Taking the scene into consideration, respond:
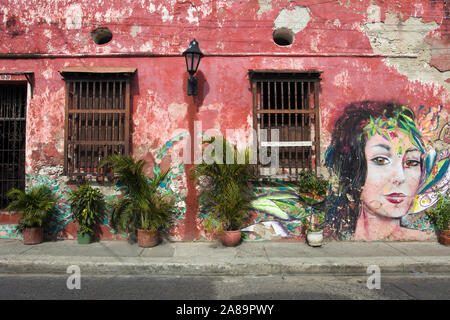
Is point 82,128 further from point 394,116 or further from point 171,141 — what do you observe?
point 394,116

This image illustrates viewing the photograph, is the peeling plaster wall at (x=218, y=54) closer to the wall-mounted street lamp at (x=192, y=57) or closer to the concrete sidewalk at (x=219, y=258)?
the wall-mounted street lamp at (x=192, y=57)

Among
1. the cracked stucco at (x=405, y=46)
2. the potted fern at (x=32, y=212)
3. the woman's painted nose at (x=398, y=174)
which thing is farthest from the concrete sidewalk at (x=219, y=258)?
the cracked stucco at (x=405, y=46)

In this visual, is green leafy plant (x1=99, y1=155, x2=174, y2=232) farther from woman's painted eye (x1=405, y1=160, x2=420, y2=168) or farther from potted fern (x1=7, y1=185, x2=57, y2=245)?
woman's painted eye (x1=405, y1=160, x2=420, y2=168)

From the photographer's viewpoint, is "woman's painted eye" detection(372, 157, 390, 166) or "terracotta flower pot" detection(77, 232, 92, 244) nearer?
"terracotta flower pot" detection(77, 232, 92, 244)

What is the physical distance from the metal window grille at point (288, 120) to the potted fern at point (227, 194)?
523 millimetres

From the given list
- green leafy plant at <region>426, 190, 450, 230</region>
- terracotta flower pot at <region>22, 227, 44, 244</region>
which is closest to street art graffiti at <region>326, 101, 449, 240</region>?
green leafy plant at <region>426, 190, 450, 230</region>

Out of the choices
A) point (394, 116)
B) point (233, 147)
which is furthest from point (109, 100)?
point (394, 116)

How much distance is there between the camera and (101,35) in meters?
6.45

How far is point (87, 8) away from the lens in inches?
248

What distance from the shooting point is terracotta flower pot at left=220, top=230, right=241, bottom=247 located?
5633 millimetres

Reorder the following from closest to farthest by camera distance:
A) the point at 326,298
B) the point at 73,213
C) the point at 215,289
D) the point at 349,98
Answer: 1. the point at 326,298
2. the point at 215,289
3. the point at 73,213
4. the point at 349,98

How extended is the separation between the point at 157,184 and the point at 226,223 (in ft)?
5.19

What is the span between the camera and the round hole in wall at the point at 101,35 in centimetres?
633

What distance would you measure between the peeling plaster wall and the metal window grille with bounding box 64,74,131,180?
0.25 metres
